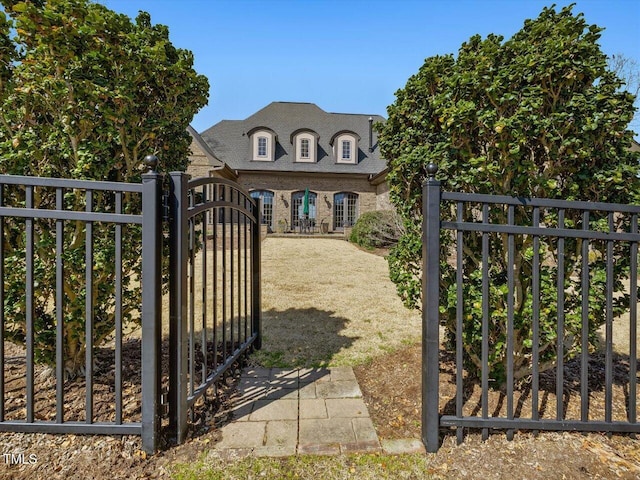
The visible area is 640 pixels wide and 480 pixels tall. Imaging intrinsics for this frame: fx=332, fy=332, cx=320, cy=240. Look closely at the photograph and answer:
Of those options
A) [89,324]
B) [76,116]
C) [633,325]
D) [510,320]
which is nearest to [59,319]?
[89,324]

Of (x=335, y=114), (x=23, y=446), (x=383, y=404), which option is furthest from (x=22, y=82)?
(x=335, y=114)

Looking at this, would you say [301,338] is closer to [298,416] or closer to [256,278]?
[256,278]

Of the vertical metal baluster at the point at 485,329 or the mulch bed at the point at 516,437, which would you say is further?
the vertical metal baluster at the point at 485,329

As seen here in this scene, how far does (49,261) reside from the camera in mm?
2424

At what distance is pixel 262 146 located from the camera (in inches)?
719

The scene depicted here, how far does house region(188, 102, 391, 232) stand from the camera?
18.0 metres

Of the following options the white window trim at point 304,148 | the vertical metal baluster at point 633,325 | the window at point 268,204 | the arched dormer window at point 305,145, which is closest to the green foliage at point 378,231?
the window at point 268,204

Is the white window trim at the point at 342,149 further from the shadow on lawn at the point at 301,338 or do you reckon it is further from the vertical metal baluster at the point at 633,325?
the vertical metal baluster at the point at 633,325

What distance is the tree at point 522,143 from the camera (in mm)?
2072

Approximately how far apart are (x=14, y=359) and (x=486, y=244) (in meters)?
4.16

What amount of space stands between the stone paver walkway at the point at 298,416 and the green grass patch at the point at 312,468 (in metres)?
0.07

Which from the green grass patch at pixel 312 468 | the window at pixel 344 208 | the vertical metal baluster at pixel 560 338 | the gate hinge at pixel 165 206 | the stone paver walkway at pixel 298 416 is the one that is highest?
the window at pixel 344 208

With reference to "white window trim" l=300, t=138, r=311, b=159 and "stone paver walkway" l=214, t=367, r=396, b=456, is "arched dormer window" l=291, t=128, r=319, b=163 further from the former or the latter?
"stone paver walkway" l=214, t=367, r=396, b=456

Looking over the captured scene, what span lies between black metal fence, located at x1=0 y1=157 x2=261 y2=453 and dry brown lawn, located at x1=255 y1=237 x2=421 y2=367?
1.09 metres
